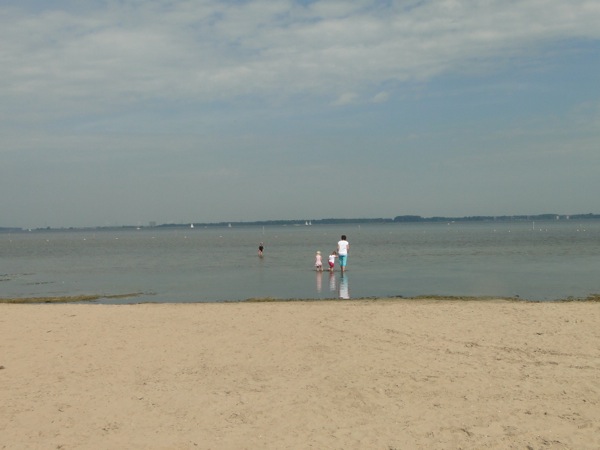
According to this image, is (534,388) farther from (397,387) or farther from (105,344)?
(105,344)

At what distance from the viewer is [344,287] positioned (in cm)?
2509

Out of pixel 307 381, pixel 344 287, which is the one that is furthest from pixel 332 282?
pixel 307 381

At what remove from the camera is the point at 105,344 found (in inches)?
524

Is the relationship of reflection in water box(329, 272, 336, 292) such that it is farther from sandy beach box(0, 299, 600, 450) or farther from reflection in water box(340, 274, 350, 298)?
sandy beach box(0, 299, 600, 450)

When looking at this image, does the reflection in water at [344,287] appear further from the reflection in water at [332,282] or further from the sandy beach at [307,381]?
the sandy beach at [307,381]

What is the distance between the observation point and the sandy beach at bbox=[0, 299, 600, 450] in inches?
313

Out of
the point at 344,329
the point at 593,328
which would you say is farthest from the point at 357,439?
the point at 593,328

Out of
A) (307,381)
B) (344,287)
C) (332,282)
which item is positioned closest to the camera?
(307,381)

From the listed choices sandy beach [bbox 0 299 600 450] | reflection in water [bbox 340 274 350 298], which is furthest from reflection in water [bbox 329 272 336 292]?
sandy beach [bbox 0 299 600 450]

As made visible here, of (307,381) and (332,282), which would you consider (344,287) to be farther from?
(307,381)

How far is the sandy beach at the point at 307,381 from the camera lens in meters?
7.95

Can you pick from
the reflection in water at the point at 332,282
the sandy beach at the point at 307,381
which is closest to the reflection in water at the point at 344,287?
the reflection in water at the point at 332,282

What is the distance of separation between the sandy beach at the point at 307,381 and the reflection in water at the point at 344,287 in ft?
19.6

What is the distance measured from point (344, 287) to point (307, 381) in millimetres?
14978
